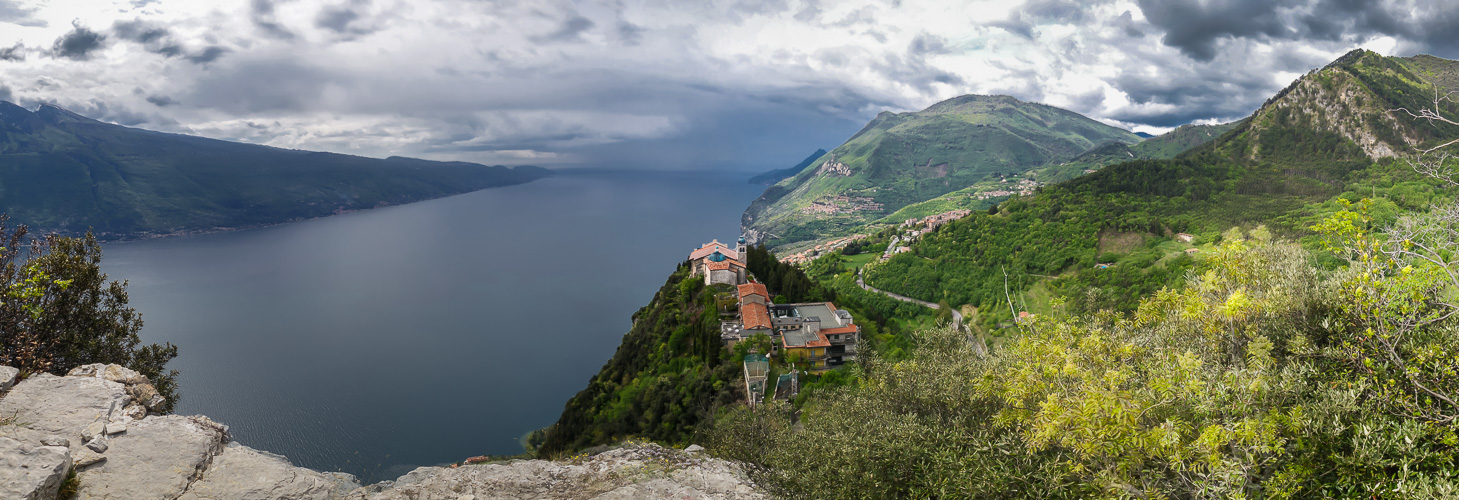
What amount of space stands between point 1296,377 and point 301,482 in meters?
17.0

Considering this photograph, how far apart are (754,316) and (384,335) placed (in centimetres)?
7264

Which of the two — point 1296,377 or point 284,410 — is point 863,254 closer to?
point 284,410

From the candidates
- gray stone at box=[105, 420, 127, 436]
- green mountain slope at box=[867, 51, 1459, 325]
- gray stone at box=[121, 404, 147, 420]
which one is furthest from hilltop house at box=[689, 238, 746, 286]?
gray stone at box=[105, 420, 127, 436]

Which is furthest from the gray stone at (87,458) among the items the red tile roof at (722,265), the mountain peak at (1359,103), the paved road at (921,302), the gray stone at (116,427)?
the mountain peak at (1359,103)

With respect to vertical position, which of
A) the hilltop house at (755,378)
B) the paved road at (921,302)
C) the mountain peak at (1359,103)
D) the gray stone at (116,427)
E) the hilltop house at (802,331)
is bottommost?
the paved road at (921,302)

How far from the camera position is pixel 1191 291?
1098cm

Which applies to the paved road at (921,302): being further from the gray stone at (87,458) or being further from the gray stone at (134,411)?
the gray stone at (87,458)

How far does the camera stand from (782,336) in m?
35.2

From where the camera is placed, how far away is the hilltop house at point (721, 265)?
46.1m

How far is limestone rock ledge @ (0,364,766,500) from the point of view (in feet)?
28.3

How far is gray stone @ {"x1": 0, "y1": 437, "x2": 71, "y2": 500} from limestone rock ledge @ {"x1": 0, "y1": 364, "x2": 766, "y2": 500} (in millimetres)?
10

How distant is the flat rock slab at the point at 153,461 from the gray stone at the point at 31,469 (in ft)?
1.87

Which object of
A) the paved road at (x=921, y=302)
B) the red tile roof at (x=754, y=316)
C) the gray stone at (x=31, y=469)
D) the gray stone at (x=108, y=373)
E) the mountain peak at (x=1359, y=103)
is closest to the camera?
the gray stone at (x=31, y=469)

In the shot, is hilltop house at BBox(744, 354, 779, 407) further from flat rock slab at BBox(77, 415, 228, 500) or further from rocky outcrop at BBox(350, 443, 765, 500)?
flat rock slab at BBox(77, 415, 228, 500)
